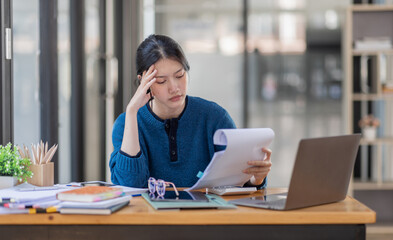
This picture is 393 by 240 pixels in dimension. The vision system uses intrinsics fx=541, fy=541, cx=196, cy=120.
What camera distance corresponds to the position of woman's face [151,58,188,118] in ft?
6.96

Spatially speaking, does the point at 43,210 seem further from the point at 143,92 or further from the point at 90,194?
the point at 143,92

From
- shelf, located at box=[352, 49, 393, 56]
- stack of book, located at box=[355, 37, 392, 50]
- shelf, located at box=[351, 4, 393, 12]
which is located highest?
shelf, located at box=[351, 4, 393, 12]

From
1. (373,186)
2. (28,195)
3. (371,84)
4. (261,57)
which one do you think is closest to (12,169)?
(28,195)

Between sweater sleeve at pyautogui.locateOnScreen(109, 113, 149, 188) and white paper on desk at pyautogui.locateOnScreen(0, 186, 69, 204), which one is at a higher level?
sweater sleeve at pyautogui.locateOnScreen(109, 113, 149, 188)

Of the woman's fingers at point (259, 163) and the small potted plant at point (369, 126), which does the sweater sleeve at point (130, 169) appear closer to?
the woman's fingers at point (259, 163)

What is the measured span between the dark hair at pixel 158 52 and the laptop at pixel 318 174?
708mm

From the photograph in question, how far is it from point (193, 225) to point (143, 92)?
0.68 metres

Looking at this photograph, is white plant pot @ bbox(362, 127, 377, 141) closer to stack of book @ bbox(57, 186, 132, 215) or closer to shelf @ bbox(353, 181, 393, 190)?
shelf @ bbox(353, 181, 393, 190)

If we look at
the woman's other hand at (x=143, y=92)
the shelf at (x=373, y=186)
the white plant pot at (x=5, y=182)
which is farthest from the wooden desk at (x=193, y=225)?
the shelf at (x=373, y=186)

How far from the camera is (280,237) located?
1520 millimetres

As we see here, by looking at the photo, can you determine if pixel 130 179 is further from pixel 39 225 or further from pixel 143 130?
pixel 39 225

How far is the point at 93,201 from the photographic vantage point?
154 cm

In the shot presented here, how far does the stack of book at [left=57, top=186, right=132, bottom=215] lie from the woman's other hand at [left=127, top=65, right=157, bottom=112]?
471mm

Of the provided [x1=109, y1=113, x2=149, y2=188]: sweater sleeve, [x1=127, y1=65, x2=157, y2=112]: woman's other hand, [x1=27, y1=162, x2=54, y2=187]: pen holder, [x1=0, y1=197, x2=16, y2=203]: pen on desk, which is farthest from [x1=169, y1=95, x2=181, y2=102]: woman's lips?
[x1=0, y1=197, x2=16, y2=203]: pen on desk
